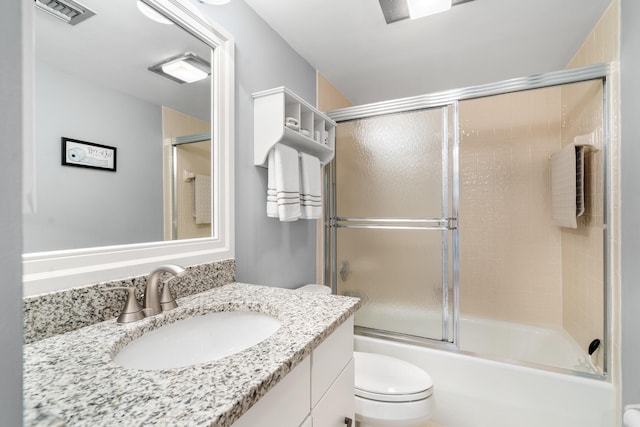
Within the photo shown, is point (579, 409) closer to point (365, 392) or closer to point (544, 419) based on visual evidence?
point (544, 419)

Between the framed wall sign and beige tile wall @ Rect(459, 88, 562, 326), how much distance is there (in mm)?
2183

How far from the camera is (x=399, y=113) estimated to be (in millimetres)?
1807

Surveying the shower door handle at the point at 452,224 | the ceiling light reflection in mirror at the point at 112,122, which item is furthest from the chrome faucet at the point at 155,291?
the shower door handle at the point at 452,224

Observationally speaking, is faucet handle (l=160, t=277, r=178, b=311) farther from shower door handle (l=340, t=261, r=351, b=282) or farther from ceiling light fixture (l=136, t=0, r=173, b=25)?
shower door handle (l=340, t=261, r=351, b=282)

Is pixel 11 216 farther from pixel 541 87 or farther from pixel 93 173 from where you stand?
pixel 541 87

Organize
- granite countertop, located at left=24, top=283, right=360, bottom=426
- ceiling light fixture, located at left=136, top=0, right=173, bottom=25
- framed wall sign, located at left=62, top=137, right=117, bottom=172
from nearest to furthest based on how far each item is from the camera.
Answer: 1. granite countertop, located at left=24, top=283, right=360, bottom=426
2. framed wall sign, located at left=62, top=137, right=117, bottom=172
3. ceiling light fixture, located at left=136, top=0, right=173, bottom=25

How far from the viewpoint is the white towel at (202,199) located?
1111 millimetres

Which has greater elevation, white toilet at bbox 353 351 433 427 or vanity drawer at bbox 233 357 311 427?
vanity drawer at bbox 233 357 311 427

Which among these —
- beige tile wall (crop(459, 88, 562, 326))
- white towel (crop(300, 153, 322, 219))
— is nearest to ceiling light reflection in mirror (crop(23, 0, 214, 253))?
white towel (crop(300, 153, 322, 219))

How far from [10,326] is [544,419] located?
2.03 metres

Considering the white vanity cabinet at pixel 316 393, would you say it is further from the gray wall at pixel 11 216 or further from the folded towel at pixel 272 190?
the folded towel at pixel 272 190

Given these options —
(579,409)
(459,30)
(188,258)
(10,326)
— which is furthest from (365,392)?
(459,30)

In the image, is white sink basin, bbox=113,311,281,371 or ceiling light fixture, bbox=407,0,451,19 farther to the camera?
ceiling light fixture, bbox=407,0,451,19

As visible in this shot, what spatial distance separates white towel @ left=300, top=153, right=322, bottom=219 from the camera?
1.54 meters
